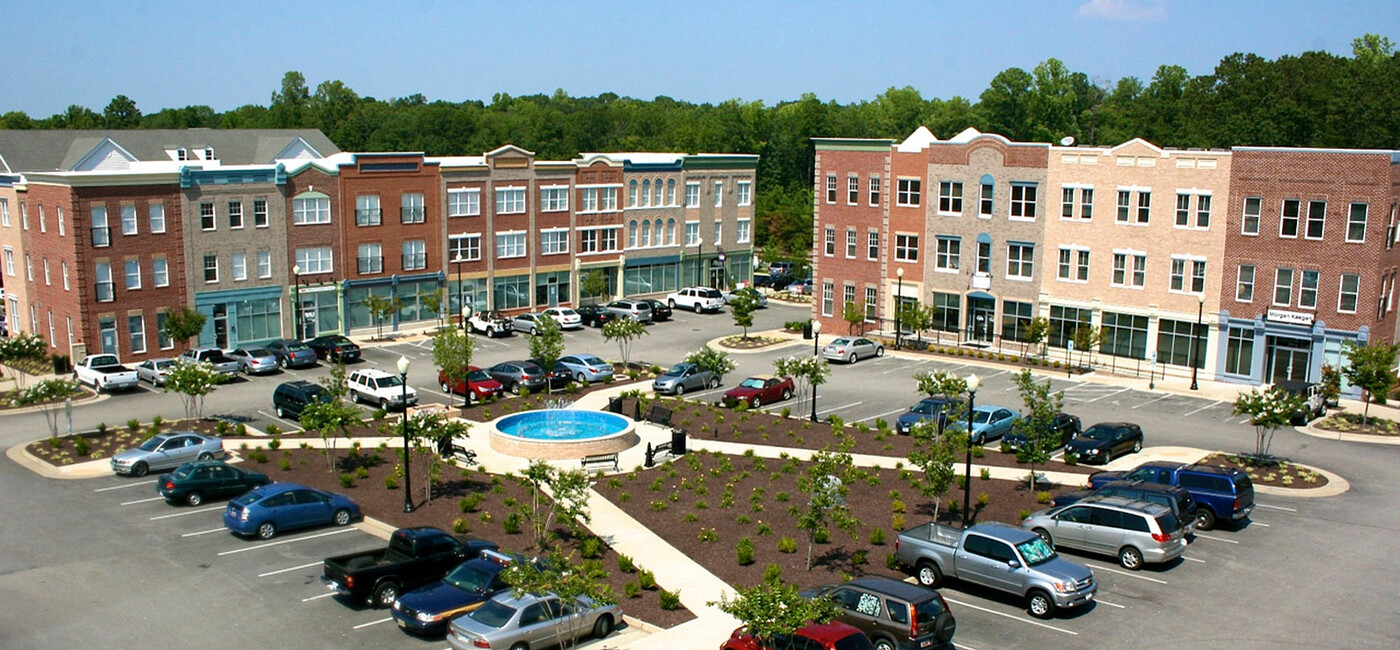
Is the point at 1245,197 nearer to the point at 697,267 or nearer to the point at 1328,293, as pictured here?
the point at 1328,293

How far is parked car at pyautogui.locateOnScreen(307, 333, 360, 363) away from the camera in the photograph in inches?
2201

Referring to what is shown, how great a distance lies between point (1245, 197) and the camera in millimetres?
52000

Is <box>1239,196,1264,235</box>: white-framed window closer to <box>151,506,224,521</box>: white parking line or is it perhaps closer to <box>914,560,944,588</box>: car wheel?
<box>914,560,944,588</box>: car wheel

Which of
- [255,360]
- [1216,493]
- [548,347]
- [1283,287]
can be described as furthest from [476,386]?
[1283,287]

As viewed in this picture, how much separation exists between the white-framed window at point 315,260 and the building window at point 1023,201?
1462 inches

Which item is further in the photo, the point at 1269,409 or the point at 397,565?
the point at 1269,409

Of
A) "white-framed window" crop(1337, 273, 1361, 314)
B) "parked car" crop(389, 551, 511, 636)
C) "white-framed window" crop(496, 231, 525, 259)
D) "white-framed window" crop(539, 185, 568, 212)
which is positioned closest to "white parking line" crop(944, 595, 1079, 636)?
"parked car" crop(389, 551, 511, 636)

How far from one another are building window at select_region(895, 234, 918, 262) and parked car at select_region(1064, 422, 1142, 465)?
80.0 feet

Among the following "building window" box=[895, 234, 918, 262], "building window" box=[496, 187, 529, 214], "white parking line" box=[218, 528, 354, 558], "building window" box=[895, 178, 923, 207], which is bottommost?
"white parking line" box=[218, 528, 354, 558]

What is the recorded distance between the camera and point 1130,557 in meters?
28.4

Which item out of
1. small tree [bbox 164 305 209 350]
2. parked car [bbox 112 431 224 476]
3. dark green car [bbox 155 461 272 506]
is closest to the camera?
dark green car [bbox 155 461 272 506]

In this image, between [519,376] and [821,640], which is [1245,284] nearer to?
[519,376]

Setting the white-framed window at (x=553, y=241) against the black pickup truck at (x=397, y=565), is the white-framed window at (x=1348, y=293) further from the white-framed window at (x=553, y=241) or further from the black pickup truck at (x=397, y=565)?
the white-framed window at (x=553, y=241)

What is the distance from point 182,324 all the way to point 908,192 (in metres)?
38.5
